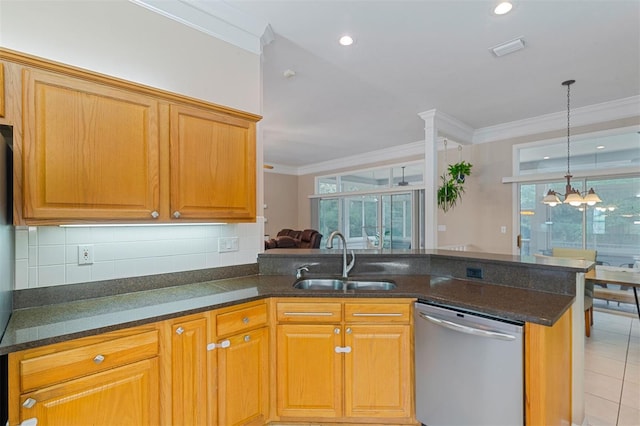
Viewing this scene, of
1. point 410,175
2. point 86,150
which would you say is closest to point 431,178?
point 410,175

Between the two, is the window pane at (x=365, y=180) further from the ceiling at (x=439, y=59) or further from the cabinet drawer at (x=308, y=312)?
the cabinet drawer at (x=308, y=312)

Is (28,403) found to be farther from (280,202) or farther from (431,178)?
(280,202)

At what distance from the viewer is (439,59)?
123 inches

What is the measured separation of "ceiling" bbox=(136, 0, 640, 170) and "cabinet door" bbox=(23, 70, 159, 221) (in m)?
1.12

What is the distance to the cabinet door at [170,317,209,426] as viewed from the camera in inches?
62.7

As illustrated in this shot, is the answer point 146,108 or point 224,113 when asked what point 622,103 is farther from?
point 146,108

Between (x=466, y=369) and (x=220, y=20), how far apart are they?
9.32ft

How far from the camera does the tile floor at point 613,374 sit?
2209 mm

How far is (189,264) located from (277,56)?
2092 mm

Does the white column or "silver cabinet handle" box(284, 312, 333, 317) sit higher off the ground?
the white column

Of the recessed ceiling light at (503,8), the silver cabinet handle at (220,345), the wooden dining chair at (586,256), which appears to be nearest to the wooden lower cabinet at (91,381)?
the silver cabinet handle at (220,345)

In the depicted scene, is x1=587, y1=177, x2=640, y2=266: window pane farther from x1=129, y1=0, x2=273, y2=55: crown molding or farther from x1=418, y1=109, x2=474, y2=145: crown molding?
x1=129, y1=0, x2=273, y2=55: crown molding

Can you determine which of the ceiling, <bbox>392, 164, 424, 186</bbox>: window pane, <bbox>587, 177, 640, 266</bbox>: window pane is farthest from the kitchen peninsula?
<bbox>392, 164, 424, 186</bbox>: window pane

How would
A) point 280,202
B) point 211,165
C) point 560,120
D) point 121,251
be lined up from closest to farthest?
point 121,251
point 211,165
point 560,120
point 280,202
